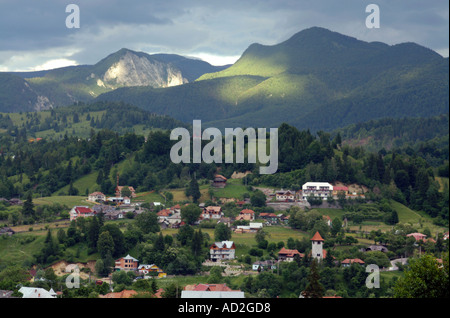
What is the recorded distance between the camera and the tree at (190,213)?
73688 millimetres

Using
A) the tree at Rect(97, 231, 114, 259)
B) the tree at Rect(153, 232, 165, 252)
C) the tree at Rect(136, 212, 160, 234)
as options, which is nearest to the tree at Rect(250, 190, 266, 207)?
the tree at Rect(136, 212, 160, 234)

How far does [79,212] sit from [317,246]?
2860cm

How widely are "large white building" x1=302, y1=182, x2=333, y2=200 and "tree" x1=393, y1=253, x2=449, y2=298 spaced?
1974 inches

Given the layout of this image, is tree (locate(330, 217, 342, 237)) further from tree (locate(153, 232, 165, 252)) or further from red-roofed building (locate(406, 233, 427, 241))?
tree (locate(153, 232, 165, 252))

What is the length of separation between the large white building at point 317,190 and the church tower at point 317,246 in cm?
2201

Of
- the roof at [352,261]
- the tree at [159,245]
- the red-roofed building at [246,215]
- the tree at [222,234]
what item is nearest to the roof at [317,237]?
the roof at [352,261]

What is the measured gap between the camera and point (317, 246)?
6053 centimetres

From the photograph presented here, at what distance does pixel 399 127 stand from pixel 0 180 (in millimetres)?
107145

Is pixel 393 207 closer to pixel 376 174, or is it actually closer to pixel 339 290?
pixel 376 174

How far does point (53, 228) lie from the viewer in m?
70.8

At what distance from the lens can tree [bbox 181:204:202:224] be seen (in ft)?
242

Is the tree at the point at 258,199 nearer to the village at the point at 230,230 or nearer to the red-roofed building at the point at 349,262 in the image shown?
the village at the point at 230,230

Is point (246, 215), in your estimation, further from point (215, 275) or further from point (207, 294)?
point (207, 294)
